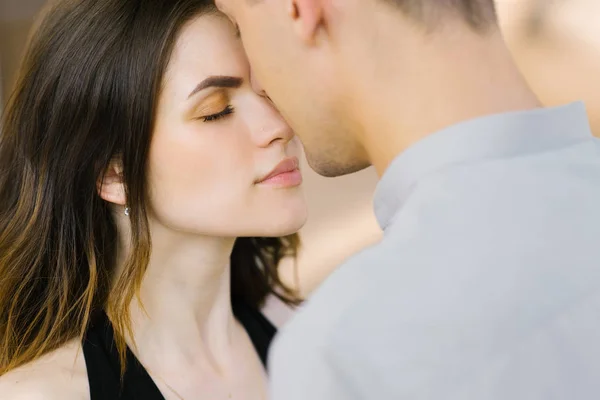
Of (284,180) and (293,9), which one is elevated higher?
(293,9)

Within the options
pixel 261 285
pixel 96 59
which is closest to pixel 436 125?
pixel 96 59

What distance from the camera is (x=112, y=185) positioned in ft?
3.55

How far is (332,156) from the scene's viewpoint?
0.67 metres

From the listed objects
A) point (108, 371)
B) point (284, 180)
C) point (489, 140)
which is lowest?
point (108, 371)

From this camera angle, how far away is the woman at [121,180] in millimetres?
1032

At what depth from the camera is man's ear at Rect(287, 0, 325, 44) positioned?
60 centimetres

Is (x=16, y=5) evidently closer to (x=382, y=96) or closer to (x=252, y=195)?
(x=252, y=195)

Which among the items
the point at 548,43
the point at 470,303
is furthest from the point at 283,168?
the point at 548,43

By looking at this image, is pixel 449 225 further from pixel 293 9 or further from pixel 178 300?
pixel 178 300

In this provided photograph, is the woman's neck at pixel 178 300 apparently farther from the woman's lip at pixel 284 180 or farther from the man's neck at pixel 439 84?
the man's neck at pixel 439 84

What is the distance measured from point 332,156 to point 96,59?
1.71 feet

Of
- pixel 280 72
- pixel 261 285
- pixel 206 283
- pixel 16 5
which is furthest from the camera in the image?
pixel 16 5

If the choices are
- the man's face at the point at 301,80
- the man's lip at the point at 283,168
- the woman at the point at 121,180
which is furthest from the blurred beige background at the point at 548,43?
the man's face at the point at 301,80

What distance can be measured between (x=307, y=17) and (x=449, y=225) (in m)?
0.23
